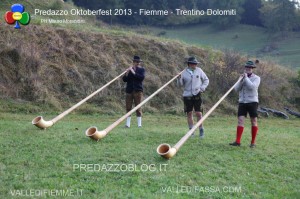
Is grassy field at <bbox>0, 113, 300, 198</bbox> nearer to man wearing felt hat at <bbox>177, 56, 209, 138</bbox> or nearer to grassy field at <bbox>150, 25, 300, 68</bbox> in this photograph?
man wearing felt hat at <bbox>177, 56, 209, 138</bbox>

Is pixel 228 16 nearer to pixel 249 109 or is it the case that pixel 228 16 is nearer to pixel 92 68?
pixel 92 68

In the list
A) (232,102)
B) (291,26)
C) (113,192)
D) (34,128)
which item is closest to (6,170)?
(113,192)

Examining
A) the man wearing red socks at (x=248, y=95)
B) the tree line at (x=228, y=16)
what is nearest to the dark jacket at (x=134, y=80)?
the man wearing red socks at (x=248, y=95)

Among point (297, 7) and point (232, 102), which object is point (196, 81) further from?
point (297, 7)

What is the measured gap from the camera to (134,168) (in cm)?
644

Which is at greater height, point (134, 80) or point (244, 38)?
point (244, 38)

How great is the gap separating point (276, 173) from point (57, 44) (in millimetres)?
14188

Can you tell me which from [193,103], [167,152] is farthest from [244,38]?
[167,152]

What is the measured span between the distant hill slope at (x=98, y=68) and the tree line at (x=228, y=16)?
14774 millimetres

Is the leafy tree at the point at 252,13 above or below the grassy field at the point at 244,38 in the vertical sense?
above

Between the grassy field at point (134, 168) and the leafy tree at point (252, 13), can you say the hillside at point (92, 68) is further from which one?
the leafy tree at point (252, 13)

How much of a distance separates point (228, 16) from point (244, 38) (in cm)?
366

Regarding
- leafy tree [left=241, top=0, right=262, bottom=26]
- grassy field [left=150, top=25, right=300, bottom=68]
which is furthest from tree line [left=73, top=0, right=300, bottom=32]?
grassy field [left=150, top=25, right=300, bottom=68]

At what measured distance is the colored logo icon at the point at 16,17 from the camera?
1856 centimetres
